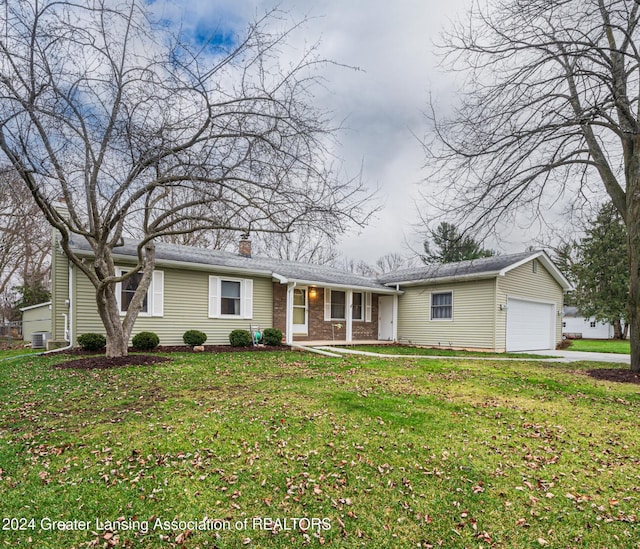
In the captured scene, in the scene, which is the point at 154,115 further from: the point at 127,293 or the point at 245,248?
the point at 245,248

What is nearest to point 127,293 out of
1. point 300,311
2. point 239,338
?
point 239,338

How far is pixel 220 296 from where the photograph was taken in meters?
13.8

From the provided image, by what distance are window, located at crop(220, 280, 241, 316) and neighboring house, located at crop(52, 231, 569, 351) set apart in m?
0.04

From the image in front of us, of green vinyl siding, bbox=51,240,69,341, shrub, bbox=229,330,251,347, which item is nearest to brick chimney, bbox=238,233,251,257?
shrub, bbox=229,330,251,347

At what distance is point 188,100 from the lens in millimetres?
7211

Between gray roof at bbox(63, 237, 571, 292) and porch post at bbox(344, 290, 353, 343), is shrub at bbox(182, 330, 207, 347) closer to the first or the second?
gray roof at bbox(63, 237, 571, 292)

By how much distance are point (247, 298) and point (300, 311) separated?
244cm

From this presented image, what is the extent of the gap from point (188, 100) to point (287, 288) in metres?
8.72

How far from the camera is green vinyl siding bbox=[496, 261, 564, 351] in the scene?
14766 mm

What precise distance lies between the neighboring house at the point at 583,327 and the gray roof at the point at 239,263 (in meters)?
26.8

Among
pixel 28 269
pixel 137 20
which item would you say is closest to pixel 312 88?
pixel 137 20

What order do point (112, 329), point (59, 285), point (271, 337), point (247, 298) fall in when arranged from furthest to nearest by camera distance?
1. point (247, 298)
2. point (271, 337)
3. point (59, 285)
4. point (112, 329)

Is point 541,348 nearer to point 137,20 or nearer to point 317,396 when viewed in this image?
point 317,396

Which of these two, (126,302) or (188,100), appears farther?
(126,302)
